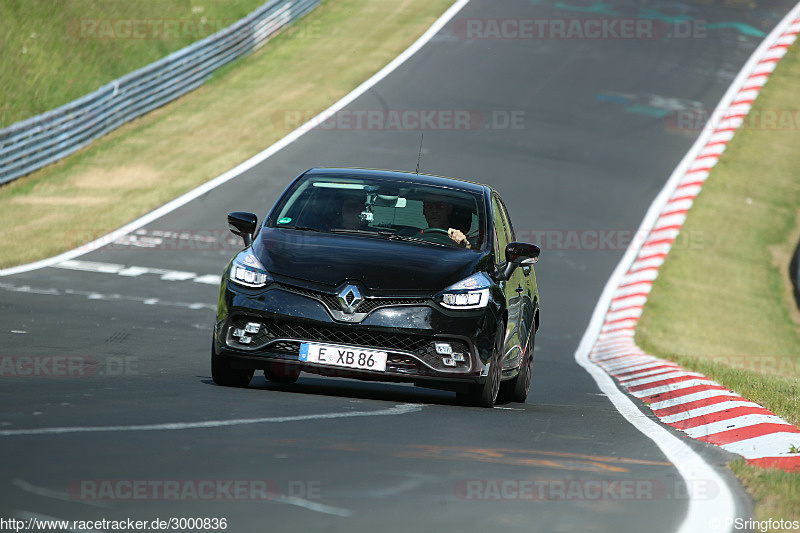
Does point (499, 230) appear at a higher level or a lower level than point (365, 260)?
lower

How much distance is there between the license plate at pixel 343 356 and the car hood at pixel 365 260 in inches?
16.3

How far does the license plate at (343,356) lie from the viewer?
8.22 metres

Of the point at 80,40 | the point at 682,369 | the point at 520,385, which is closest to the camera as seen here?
the point at 520,385

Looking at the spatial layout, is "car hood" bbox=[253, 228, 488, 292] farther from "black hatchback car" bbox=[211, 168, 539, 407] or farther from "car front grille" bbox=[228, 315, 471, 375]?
"car front grille" bbox=[228, 315, 471, 375]

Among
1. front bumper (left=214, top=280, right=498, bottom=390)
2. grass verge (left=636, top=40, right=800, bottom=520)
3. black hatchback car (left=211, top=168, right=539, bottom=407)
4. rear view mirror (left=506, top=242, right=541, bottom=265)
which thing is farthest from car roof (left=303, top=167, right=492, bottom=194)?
grass verge (left=636, top=40, right=800, bottom=520)

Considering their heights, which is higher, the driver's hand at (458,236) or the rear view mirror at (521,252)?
the driver's hand at (458,236)

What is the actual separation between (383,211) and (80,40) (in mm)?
20477

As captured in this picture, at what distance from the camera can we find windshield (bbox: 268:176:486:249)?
9320 millimetres

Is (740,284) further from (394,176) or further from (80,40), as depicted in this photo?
(80,40)

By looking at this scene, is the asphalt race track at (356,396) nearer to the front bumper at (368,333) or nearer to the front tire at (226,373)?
the front tire at (226,373)

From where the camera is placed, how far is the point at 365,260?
8547 millimetres

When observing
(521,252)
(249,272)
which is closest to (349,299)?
(249,272)

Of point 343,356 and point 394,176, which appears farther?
point 394,176

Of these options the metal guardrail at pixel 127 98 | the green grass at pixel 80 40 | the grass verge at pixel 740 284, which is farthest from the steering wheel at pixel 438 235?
the green grass at pixel 80 40
